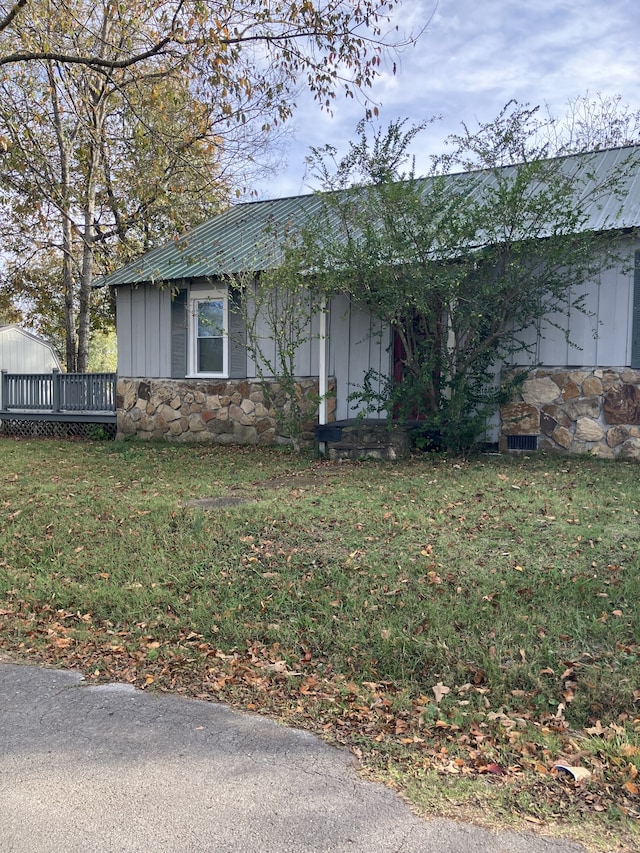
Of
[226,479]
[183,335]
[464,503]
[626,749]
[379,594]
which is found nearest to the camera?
[626,749]

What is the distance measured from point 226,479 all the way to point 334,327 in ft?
12.9

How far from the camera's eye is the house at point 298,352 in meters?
9.45

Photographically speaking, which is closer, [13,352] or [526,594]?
[526,594]

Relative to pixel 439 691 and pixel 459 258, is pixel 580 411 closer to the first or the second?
pixel 459 258

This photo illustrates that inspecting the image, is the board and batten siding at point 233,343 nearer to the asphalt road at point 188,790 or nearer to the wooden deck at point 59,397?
the wooden deck at point 59,397

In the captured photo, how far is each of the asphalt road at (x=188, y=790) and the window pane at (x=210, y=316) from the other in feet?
31.4

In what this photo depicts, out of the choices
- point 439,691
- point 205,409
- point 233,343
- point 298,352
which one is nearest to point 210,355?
point 233,343

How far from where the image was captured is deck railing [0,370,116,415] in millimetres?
14688

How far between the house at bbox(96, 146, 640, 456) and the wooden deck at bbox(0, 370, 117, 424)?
0.82 metres

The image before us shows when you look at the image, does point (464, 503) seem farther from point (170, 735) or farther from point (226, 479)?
point (170, 735)

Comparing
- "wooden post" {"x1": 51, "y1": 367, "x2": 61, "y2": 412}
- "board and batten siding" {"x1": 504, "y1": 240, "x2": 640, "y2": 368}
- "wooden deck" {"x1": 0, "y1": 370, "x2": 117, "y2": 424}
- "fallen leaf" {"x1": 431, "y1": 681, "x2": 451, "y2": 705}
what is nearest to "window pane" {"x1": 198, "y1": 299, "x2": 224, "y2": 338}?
"wooden deck" {"x1": 0, "y1": 370, "x2": 117, "y2": 424}

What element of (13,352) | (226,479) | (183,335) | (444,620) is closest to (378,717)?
(444,620)

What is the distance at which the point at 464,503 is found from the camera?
680 cm

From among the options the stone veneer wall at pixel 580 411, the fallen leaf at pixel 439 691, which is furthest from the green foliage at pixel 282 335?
the fallen leaf at pixel 439 691
